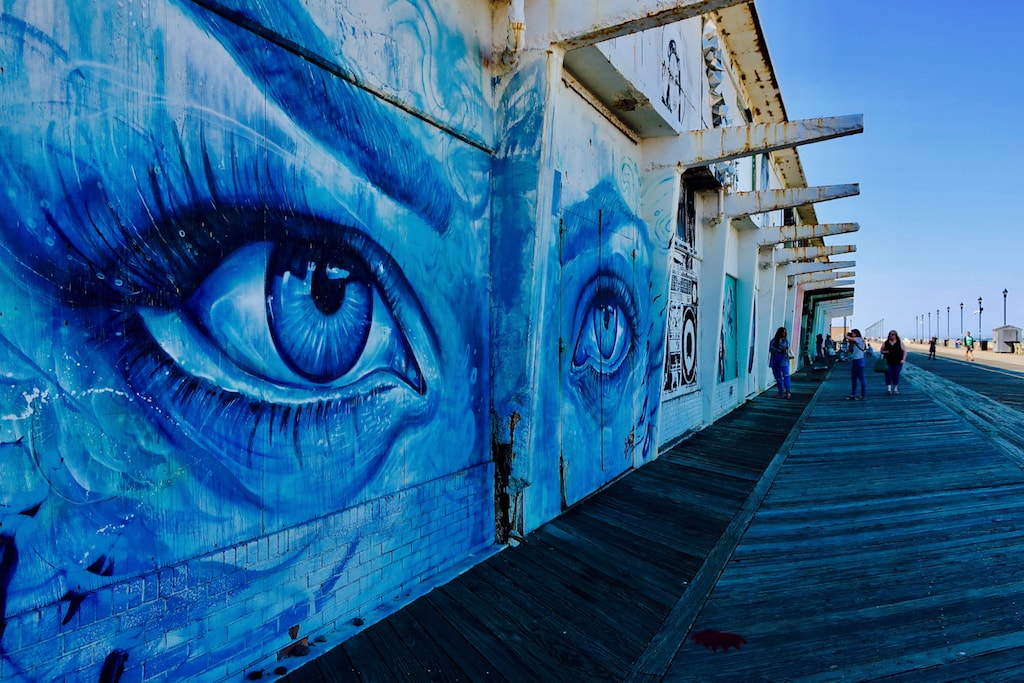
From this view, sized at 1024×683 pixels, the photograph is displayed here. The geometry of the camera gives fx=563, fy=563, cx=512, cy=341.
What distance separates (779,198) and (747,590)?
8.11 m

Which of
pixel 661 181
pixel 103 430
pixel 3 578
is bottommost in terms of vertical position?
pixel 3 578

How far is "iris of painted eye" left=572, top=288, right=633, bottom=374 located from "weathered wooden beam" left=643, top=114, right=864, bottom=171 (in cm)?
225

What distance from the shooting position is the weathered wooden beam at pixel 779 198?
917 centimetres

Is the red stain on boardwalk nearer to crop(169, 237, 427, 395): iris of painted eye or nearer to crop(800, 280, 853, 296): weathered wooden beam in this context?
crop(169, 237, 427, 395): iris of painted eye

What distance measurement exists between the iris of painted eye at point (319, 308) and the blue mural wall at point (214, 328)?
0.01 m

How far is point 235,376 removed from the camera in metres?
2.84

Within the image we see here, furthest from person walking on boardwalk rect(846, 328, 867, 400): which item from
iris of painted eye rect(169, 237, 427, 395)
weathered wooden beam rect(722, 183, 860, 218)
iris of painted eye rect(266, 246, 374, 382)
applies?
iris of painted eye rect(266, 246, 374, 382)

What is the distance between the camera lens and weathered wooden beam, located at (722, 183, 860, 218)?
9.17 meters

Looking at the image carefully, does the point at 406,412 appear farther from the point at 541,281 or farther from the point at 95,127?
the point at 95,127

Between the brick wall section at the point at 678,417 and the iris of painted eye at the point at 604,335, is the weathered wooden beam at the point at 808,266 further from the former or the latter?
the iris of painted eye at the point at 604,335

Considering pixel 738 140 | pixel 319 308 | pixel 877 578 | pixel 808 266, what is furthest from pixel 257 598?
pixel 808 266

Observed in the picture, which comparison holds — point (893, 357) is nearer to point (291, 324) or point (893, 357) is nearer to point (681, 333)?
point (681, 333)

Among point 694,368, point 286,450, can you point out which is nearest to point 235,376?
point 286,450

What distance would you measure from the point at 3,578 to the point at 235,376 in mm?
1140
